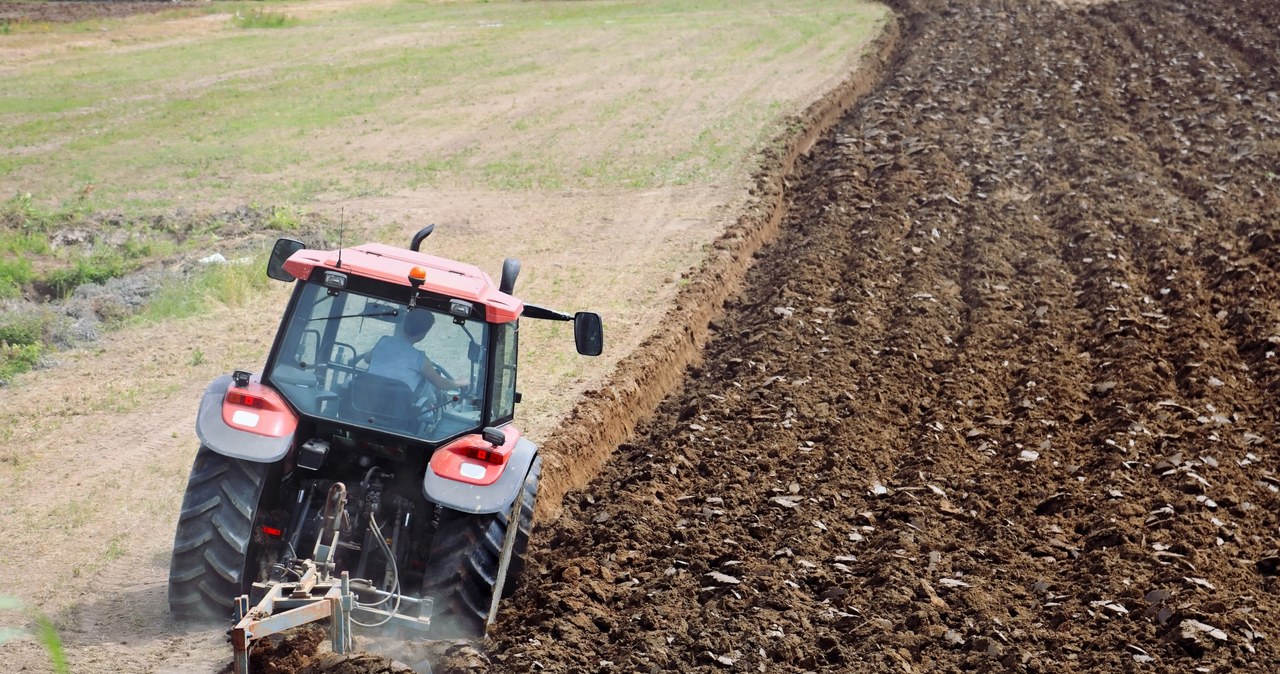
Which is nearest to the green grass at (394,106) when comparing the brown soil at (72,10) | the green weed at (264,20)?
the green weed at (264,20)

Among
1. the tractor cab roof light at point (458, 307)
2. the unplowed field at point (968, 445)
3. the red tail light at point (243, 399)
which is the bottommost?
the unplowed field at point (968, 445)

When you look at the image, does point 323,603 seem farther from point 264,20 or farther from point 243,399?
point 264,20

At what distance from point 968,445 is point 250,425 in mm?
5166

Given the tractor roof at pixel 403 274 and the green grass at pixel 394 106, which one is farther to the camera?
the green grass at pixel 394 106

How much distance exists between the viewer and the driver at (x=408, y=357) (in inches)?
261

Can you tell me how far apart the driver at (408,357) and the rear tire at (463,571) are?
0.70 m

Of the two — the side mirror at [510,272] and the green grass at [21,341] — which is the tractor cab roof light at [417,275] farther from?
the green grass at [21,341]

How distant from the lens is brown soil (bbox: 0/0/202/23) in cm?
3189

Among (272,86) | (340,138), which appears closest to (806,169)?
(340,138)

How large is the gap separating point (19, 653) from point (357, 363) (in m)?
2.11

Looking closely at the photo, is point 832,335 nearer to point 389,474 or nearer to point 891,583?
point 891,583

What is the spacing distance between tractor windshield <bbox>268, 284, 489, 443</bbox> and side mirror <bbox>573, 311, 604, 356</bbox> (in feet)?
1.59

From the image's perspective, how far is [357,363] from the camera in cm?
668

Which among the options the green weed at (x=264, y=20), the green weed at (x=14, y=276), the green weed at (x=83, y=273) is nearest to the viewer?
the green weed at (x=14, y=276)
